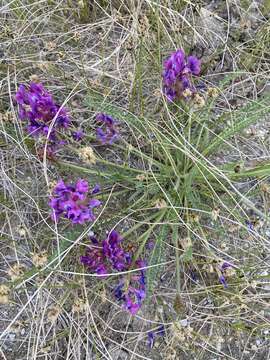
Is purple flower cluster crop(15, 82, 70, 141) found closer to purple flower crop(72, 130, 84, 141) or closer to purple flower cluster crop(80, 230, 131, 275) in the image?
purple flower crop(72, 130, 84, 141)

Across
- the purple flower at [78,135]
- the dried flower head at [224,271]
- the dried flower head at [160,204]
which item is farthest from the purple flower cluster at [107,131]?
the dried flower head at [224,271]

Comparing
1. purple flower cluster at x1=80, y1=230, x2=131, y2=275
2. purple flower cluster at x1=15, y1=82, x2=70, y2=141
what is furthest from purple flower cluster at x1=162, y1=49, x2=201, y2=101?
purple flower cluster at x1=80, y1=230, x2=131, y2=275

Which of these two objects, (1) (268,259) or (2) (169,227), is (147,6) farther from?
(1) (268,259)

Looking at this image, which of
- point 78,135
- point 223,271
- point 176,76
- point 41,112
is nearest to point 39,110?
point 41,112

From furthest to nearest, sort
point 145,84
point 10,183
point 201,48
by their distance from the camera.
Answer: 1. point 201,48
2. point 145,84
3. point 10,183

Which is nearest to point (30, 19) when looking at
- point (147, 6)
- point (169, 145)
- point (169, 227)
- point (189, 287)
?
point (147, 6)

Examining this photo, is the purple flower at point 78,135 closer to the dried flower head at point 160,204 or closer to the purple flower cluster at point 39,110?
the purple flower cluster at point 39,110
